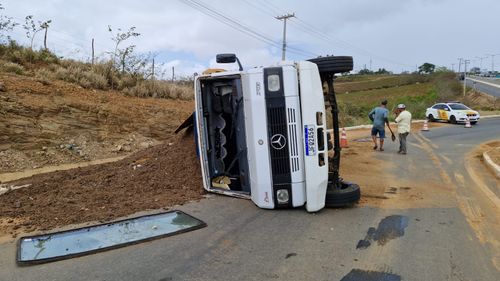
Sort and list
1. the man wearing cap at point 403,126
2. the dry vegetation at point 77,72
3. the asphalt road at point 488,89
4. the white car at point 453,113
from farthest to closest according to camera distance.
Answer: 1. the asphalt road at point 488,89
2. the white car at point 453,113
3. the dry vegetation at point 77,72
4. the man wearing cap at point 403,126

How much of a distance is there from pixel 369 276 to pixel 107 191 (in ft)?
16.4

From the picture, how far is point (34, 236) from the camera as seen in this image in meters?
5.33

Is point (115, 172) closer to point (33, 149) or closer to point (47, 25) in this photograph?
point (33, 149)

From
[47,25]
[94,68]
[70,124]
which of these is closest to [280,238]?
[70,124]

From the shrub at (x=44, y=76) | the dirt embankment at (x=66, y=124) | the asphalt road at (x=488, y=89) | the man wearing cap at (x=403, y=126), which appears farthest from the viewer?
the asphalt road at (x=488, y=89)

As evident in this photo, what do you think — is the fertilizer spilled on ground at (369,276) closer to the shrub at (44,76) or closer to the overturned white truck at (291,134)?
the overturned white truck at (291,134)

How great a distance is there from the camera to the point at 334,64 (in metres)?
6.27

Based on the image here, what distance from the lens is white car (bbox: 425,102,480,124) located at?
28.3 m

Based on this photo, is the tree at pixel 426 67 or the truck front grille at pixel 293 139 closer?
the truck front grille at pixel 293 139

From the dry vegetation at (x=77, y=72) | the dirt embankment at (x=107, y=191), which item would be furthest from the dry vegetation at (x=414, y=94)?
the dirt embankment at (x=107, y=191)

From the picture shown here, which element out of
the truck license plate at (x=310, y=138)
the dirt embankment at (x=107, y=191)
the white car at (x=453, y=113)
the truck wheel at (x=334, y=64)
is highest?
the truck wheel at (x=334, y=64)

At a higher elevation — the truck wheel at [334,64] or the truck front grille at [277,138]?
the truck wheel at [334,64]

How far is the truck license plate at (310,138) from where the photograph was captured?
20.1 feet

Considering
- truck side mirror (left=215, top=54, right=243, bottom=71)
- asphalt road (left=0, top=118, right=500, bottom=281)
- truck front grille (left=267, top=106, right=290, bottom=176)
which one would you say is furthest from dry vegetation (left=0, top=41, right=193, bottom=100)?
asphalt road (left=0, top=118, right=500, bottom=281)
